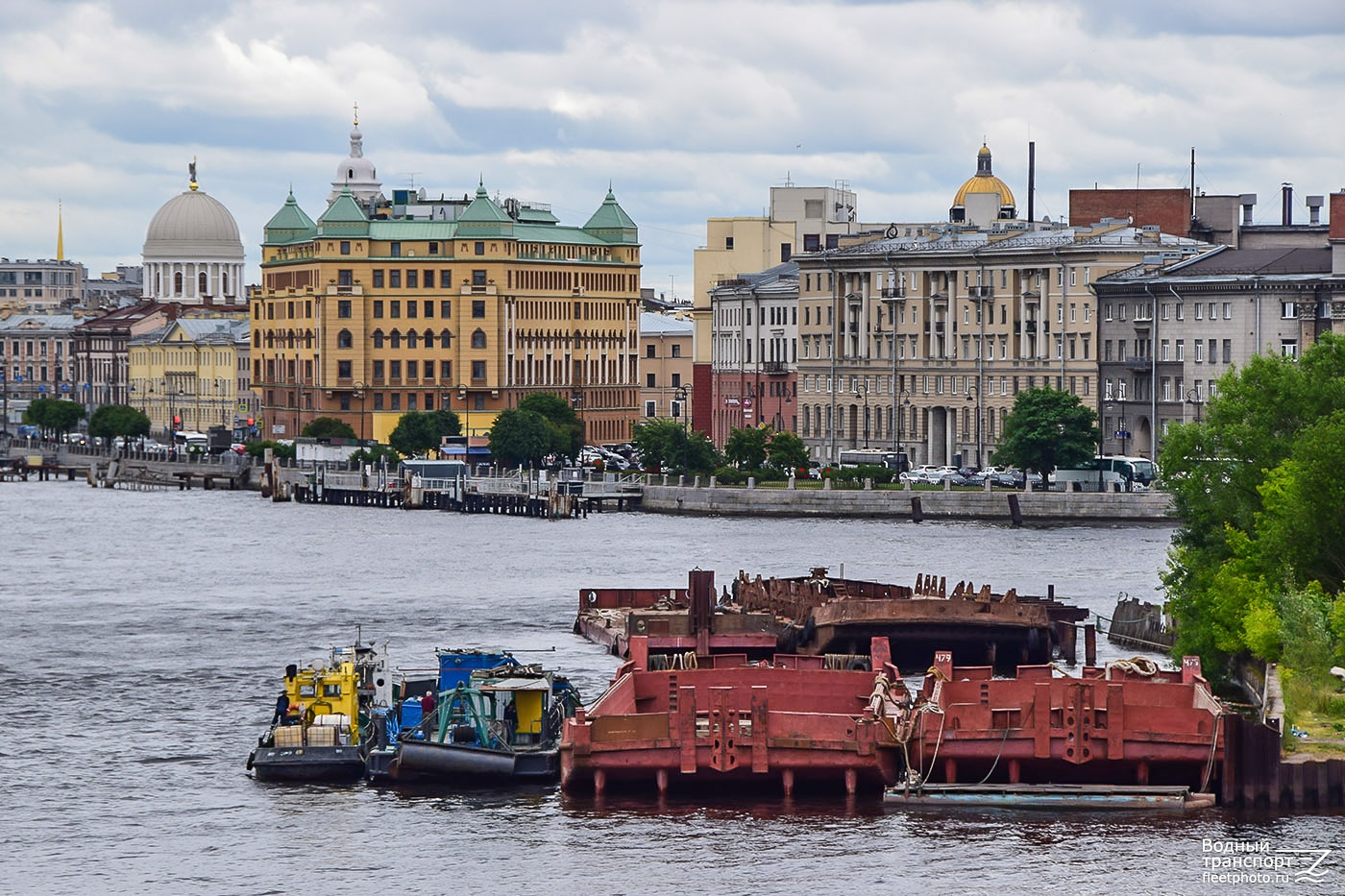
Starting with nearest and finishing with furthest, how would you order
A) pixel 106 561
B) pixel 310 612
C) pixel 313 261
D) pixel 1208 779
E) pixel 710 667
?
pixel 1208 779 < pixel 710 667 < pixel 310 612 < pixel 106 561 < pixel 313 261

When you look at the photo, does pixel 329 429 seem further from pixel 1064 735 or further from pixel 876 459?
pixel 1064 735

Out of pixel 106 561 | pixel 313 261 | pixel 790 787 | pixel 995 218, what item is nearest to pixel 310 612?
pixel 106 561

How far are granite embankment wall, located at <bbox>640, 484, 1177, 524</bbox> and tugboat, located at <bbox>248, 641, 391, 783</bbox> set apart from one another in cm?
6567

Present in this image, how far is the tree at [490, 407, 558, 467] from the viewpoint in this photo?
15412cm

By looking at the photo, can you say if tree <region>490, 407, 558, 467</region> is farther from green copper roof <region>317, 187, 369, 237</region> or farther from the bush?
green copper roof <region>317, 187, 369, 237</region>

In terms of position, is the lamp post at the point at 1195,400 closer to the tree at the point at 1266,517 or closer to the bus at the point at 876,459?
the bus at the point at 876,459

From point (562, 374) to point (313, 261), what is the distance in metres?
17.3

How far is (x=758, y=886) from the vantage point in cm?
4275

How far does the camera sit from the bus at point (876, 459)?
453 ft

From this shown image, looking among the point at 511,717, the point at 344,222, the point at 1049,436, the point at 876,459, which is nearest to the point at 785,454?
the point at 876,459

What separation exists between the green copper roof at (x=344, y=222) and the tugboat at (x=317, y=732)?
441 feet

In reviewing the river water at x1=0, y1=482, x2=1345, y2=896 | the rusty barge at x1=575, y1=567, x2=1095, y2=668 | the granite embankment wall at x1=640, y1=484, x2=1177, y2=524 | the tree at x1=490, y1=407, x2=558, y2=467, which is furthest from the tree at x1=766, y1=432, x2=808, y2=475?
the rusty barge at x1=575, y1=567, x2=1095, y2=668

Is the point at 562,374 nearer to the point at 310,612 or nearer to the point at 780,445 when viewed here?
the point at 780,445

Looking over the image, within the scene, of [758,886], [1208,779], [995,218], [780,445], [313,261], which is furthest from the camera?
[313,261]
